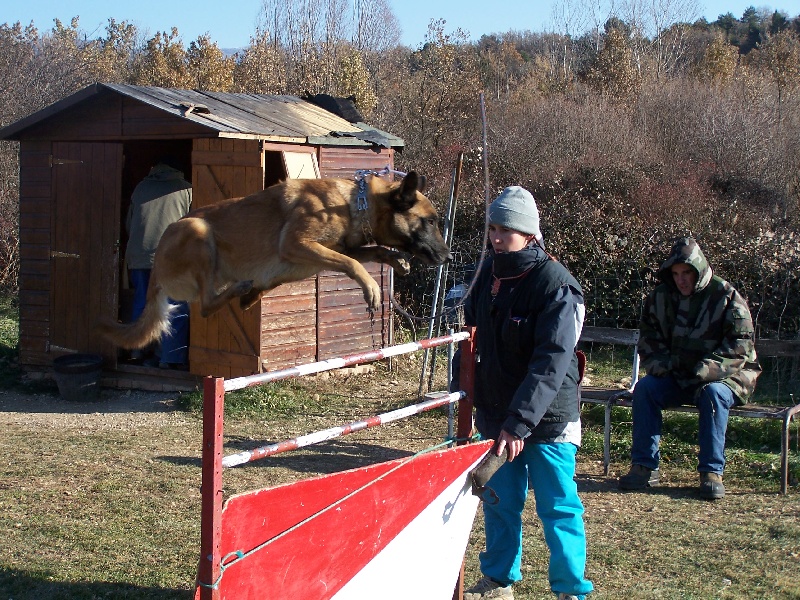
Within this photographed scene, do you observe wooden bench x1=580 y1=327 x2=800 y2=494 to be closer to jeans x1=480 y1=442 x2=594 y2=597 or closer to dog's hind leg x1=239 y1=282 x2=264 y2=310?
jeans x1=480 y1=442 x2=594 y2=597

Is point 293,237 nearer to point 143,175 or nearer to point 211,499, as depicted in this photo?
point 211,499

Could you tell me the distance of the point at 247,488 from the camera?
6.59 meters

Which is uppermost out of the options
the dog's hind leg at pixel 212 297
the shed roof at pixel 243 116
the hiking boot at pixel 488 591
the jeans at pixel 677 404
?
the shed roof at pixel 243 116

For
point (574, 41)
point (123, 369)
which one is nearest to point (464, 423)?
point (123, 369)

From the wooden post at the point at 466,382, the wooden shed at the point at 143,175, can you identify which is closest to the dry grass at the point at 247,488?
the wooden post at the point at 466,382

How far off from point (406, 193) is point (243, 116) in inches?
205

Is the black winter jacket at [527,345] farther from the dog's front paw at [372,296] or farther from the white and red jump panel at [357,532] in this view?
the dog's front paw at [372,296]

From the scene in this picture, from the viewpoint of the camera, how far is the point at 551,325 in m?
3.71

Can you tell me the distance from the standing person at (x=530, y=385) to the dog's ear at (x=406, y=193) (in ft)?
3.06

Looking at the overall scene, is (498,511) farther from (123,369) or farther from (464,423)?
(123,369)

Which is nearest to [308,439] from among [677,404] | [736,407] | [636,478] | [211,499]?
[211,499]

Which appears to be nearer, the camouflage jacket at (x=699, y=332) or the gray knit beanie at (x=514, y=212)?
the gray knit beanie at (x=514, y=212)

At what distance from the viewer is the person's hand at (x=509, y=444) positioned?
365 centimetres

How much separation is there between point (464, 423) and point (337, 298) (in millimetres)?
6399
